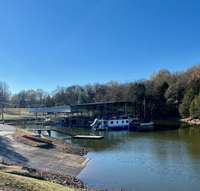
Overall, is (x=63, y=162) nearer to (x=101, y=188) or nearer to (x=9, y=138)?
(x=101, y=188)

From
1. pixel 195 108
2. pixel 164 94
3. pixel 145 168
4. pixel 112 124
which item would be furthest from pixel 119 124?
pixel 145 168

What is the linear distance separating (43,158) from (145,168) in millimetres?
10543

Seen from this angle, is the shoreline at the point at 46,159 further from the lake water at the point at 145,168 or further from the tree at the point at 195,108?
the tree at the point at 195,108

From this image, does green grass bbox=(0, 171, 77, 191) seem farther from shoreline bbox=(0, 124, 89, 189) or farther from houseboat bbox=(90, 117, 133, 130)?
houseboat bbox=(90, 117, 133, 130)

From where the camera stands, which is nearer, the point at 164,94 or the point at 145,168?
the point at 145,168

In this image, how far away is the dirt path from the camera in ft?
92.2

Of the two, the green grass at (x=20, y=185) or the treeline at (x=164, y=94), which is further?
the treeline at (x=164, y=94)

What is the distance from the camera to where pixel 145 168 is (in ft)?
92.3

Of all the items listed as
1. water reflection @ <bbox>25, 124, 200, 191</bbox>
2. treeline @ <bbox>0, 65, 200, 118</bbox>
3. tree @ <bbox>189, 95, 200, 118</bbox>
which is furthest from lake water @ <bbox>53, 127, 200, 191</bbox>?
treeline @ <bbox>0, 65, 200, 118</bbox>

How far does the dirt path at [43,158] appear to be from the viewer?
2811cm

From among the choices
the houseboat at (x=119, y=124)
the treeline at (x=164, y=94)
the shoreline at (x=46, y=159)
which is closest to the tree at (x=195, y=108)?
the treeline at (x=164, y=94)

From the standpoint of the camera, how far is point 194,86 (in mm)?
82438

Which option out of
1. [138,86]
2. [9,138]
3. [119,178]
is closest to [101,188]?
[119,178]

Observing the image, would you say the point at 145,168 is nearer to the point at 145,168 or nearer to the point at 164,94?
the point at 145,168
